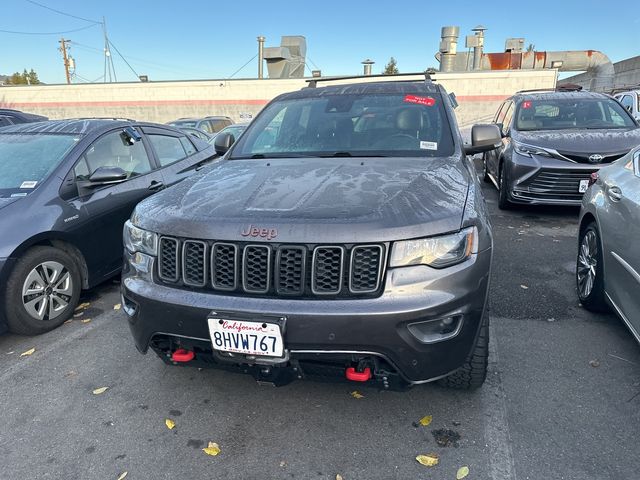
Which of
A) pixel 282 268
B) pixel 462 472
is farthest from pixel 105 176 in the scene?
pixel 462 472

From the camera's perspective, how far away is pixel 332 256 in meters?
→ 2.04

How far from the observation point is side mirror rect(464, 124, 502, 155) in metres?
3.59

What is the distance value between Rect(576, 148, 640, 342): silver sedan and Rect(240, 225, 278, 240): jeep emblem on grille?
2155 mm

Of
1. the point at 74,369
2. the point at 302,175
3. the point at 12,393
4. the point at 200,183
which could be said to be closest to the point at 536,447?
the point at 302,175

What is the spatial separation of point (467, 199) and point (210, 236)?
1302 mm

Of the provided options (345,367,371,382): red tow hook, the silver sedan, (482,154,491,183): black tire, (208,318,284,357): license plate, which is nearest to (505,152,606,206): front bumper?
the silver sedan

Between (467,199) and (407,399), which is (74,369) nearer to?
(407,399)

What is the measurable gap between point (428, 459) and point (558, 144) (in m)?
5.36

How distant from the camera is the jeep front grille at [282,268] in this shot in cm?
203

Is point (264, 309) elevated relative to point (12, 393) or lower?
elevated

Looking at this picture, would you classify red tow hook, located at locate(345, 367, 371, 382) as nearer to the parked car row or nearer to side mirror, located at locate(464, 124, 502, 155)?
the parked car row

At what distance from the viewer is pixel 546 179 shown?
6199 mm

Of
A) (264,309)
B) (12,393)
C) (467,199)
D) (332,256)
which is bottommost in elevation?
(12,393)

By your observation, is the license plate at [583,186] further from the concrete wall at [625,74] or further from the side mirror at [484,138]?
the concrete wall at [625,74]
